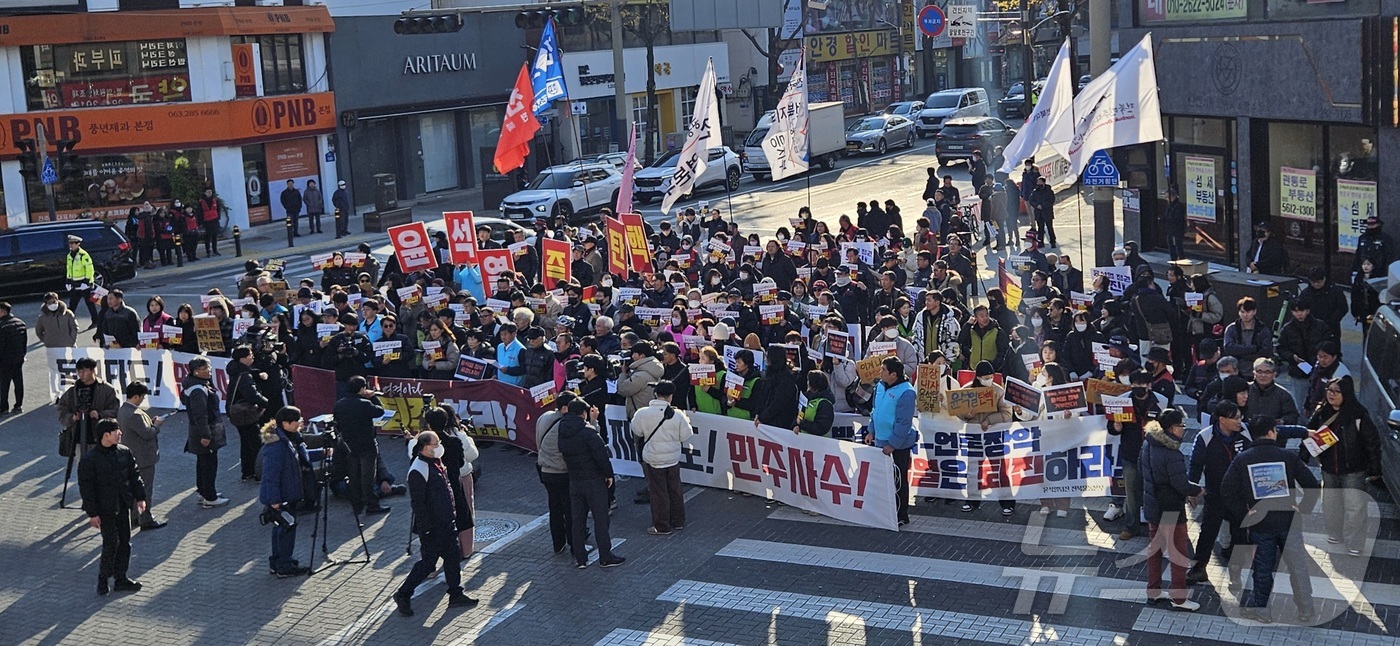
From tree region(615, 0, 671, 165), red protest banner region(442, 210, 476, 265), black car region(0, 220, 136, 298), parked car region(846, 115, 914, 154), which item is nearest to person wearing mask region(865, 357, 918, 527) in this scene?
red protest banner region(442, 210, 476, 265)

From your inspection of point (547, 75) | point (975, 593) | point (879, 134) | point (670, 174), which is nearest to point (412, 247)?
point (547, 75)

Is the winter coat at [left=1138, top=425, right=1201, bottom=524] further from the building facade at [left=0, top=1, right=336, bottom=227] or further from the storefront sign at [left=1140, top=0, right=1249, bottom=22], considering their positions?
the building facade at [left=0, top=1, right=336, bottom=227]

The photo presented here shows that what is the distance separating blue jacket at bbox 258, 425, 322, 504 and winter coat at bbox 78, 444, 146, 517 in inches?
44.3

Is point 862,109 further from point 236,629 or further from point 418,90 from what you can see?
point 236,629

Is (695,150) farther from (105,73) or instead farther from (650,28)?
(650,28)

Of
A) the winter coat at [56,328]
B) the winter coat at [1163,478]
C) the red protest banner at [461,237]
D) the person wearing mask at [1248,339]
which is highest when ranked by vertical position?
the red protest banner at [461,237]

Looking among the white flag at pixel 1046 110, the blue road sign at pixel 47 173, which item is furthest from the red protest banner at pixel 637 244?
the blue road sign at pixel 47 173

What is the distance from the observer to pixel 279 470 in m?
13.2

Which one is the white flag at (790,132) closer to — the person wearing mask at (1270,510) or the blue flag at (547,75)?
the blue flag at (547,75)

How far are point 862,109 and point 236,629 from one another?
61.5m

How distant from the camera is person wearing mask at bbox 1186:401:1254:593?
36.4ft

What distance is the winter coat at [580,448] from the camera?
1277cm

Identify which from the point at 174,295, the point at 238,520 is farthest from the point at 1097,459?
the point at 174,295

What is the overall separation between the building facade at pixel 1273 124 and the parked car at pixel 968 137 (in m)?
16.6
